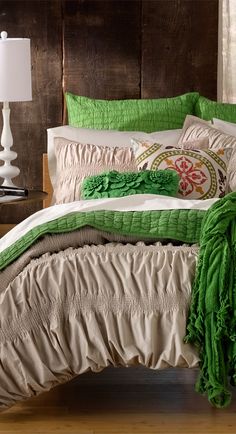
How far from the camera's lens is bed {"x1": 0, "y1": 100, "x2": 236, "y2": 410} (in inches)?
135

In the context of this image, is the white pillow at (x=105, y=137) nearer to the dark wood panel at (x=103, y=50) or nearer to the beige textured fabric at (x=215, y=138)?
the beige textured fabric at (x=215, y=138)

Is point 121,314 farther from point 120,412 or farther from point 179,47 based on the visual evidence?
point 179,47

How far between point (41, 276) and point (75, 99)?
227 centimetres

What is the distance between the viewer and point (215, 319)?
3445mm

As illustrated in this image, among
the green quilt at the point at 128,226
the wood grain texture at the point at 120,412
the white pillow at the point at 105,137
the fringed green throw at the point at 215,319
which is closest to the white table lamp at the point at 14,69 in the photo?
the white pillow at the point at 105,137

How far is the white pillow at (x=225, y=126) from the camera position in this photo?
17.2 ft

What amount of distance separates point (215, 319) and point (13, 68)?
2.39 meters

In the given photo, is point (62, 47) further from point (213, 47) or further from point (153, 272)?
point (153, 272)

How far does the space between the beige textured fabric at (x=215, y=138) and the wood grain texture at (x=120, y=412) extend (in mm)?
1229

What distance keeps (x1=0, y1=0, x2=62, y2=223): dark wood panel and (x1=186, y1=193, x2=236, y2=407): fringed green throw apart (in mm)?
2814

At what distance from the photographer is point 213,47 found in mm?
6121

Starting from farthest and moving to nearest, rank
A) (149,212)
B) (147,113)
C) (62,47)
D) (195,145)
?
(62,47) < (147,113) < (195,145) < (149,212)


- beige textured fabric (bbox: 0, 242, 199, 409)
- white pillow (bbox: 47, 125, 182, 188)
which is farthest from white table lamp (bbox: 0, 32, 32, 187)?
beige textured fabric (bbox: 0, 242, 199, 409)

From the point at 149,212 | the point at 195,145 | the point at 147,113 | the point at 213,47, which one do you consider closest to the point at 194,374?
the point at 149,212
